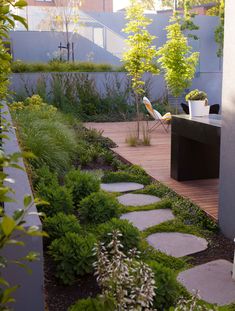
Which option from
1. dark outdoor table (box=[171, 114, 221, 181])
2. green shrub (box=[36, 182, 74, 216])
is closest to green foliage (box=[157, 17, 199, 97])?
dark outdoor table (box=[171, 114, 221, 181])

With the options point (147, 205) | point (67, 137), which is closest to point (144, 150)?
point (67, 137)

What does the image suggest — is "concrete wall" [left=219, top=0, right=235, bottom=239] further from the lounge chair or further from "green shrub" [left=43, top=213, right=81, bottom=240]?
the lounge chair

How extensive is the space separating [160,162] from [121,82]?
6774mm

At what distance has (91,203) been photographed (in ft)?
12.2

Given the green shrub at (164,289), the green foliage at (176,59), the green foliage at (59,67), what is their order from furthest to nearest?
the green foliage at (59,67) → the green foliage at (176,59) → the green shrub at (164,289)

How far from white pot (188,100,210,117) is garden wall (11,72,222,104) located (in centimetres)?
716

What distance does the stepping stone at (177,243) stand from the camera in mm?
3662

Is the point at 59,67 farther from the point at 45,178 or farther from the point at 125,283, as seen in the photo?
the point at 125,283

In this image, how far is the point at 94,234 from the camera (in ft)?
11.1

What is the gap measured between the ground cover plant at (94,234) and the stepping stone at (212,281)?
106 millimetres

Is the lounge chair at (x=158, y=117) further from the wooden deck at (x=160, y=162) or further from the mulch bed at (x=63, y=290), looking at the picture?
the mulch bed at (x=63, y=290)

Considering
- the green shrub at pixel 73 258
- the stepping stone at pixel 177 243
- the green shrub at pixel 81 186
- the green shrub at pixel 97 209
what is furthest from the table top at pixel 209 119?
the green shrub at pixel 73 258

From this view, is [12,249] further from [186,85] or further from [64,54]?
[64,54]

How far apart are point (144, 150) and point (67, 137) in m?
1.76
